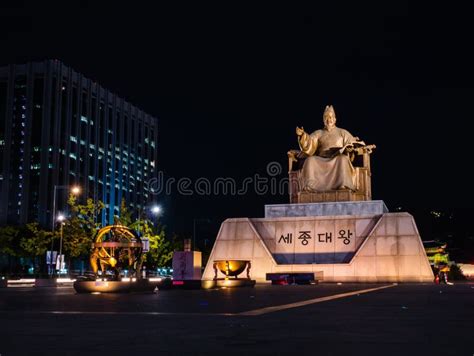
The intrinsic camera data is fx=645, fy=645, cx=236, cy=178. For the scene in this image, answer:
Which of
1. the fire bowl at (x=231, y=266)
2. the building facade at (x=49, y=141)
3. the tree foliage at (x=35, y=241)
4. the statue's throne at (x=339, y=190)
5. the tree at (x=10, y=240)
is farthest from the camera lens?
the building facade at (x=49, y=141)

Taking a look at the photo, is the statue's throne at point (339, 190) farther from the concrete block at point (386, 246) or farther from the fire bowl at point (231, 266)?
the fire bowl at point (231, 266)

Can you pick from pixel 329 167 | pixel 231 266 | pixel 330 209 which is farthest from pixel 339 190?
pixel 231 266

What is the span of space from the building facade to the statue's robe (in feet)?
208

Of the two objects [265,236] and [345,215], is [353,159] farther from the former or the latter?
[265,236]

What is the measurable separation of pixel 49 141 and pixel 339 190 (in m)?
70.4

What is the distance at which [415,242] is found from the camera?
1270 inches

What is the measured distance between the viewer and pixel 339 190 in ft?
113

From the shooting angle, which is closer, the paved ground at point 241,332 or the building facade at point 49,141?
the paved ground at point 241,332

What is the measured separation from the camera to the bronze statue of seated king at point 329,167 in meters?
34.2

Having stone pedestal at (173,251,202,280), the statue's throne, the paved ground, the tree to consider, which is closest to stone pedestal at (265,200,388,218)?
the statue's throne

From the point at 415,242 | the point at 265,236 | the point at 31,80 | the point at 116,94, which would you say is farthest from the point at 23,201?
the point at 415,242

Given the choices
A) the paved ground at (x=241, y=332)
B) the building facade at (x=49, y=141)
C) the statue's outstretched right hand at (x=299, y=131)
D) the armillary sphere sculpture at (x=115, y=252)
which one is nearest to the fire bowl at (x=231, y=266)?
the armillary sphere sculpture at (x=115, y=252)

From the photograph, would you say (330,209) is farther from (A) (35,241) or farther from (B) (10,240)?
(B) (10,240)

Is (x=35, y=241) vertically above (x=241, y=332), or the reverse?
(x=35, y=241)
